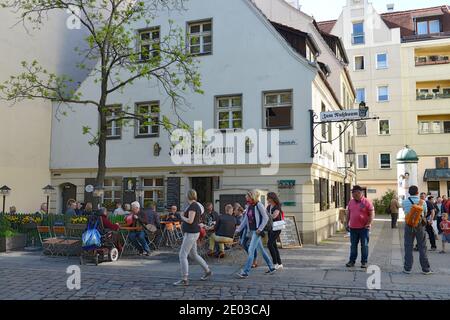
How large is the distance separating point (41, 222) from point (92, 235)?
432 cm

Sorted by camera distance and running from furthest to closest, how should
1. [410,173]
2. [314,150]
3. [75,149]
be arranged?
1. [410,173]
2. [75,149]
3. [314,150]

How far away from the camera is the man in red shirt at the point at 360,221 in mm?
9836

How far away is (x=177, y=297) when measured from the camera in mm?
7430

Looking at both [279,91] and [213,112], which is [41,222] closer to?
[213,112]

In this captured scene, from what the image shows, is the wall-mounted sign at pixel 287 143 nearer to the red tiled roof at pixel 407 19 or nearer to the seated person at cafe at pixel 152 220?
the seated person at cafe at pixel 152 220

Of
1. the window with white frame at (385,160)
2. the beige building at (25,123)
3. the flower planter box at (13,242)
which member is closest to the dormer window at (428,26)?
the window with white frame at (385,160)

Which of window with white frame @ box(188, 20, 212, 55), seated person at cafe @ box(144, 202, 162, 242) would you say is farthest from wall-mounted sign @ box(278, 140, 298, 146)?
seated person at cafe @ box(144, 202, 162, 242)

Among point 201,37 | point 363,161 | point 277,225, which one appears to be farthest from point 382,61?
point 277,225

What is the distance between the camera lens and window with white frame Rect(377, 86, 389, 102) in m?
40.7

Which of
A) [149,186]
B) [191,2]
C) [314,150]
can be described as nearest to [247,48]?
[191,2]

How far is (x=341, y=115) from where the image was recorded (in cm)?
1451

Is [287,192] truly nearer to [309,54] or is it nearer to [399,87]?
[309,54]

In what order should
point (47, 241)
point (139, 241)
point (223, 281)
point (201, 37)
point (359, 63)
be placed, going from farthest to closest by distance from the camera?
point (359, 63) < point (201, 37) < point (139, 241) < point (47, 241) < point (223, 281)

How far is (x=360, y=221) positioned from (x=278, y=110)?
679cm
